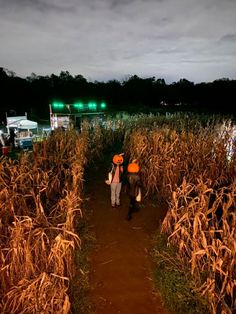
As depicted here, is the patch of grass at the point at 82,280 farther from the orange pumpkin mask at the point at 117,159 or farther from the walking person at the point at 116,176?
the orange pumpkin mask at the point at 117,159

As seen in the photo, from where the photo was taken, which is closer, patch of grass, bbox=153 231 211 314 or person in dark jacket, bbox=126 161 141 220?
patch of grass, bbox=153 231 211 314

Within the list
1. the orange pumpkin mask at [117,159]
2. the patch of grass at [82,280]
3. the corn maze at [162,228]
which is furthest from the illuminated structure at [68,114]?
the patch of grass at [82,280]

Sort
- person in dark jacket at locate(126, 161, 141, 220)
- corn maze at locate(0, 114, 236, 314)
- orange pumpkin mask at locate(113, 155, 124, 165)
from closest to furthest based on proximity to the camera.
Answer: corn maze at locate(0, 114, 236, 314) < person in dark jacket at locate(126, 161, 141, 220) < orange pumpkin mask at locate(113, 155, 124, 165)

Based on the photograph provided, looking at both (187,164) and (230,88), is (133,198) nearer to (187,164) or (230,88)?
(187,164)

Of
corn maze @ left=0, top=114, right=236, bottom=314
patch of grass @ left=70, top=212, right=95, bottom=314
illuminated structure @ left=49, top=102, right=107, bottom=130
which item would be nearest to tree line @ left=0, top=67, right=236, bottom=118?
illuminated structure @ left=49, top=102, right=107, bottom=130

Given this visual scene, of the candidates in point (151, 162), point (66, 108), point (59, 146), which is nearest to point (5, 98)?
point (66, 108)

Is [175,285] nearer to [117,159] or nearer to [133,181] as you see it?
[133,181]

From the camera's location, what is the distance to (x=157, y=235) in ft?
18.0

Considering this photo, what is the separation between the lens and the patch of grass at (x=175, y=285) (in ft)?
11.8

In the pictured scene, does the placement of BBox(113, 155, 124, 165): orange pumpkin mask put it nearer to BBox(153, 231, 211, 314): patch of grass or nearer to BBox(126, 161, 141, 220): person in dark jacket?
BBox(126, 161, 141, 220): person in dark jacket

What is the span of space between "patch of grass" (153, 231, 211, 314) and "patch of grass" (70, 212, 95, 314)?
100 centimetres

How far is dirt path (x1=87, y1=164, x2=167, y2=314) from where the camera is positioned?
3855 mm

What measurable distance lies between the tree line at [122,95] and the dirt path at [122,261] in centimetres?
2329

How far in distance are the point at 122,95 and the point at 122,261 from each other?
4026 cm
